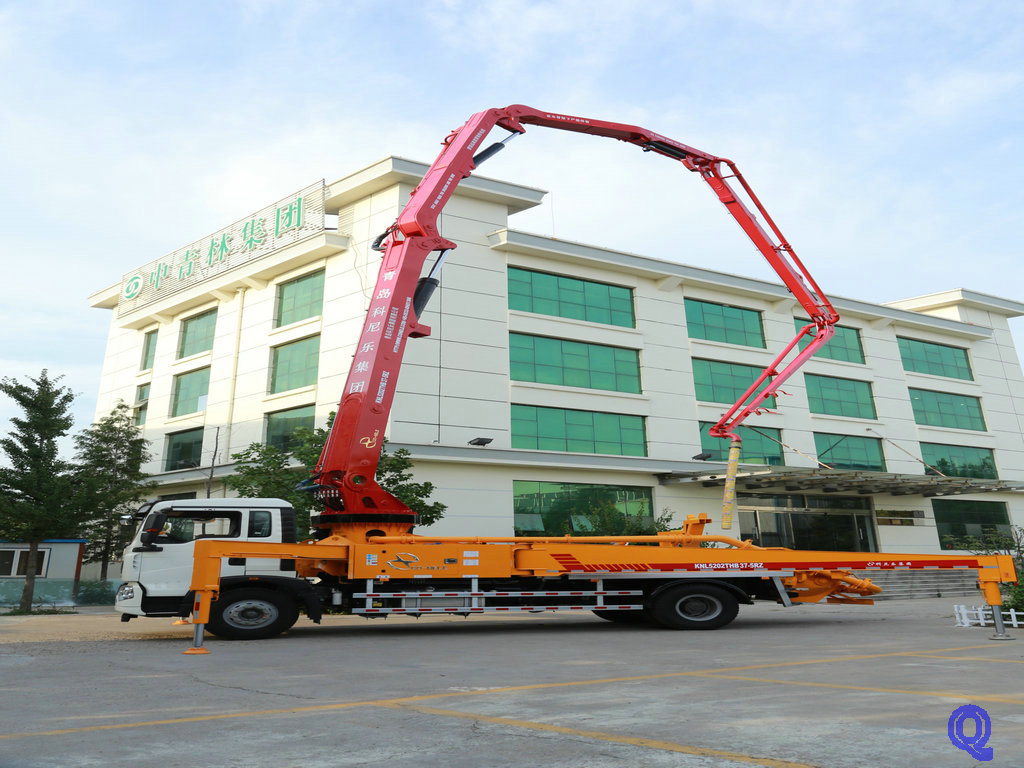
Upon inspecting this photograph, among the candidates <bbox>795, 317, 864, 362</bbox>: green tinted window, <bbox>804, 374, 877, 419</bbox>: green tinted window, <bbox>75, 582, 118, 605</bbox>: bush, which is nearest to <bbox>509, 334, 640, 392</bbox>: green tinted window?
<bbox>804, 374, 877, 419</bbox>: green tinted window

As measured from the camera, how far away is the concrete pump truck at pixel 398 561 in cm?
1305

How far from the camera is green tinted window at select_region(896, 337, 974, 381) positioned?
4075 cm

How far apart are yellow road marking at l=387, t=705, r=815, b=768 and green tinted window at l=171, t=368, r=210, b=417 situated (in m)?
30.3

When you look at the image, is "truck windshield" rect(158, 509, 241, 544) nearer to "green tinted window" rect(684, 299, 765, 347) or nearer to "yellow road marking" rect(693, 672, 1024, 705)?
"yellow road marking" rect(693, 672, 1024, 705)

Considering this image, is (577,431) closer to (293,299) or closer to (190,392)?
(293,299)

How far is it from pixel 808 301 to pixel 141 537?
19649 mm

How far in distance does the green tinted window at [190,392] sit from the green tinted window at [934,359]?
33.3 metres

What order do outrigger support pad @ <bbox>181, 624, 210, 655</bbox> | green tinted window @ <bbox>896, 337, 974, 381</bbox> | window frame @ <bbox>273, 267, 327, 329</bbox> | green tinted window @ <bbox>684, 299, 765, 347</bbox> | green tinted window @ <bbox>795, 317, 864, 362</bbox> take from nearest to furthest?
outrigger support pad @ <bbox>181, 624, 210, 655</bbox>, window frame @ <bbox>273, 267, 327, 329</bbox>, green tinted window @ <bbox>684, 299, 765, 347</bbox>, green tinted window @ <bbox>795, 317, 864, 362</bbox>, green tinted window @ <bbox>896, 337, 974, 381</bbox>

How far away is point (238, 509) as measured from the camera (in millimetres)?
13797

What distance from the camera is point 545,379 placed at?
2991 centimetres

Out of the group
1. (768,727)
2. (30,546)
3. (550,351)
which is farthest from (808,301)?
(30,546)

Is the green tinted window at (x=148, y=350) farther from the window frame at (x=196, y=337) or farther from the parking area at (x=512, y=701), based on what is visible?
the parking area at (x=512, y=701)

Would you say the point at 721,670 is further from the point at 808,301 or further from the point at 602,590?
the point at 808,301

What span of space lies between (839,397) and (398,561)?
29.3 meters
